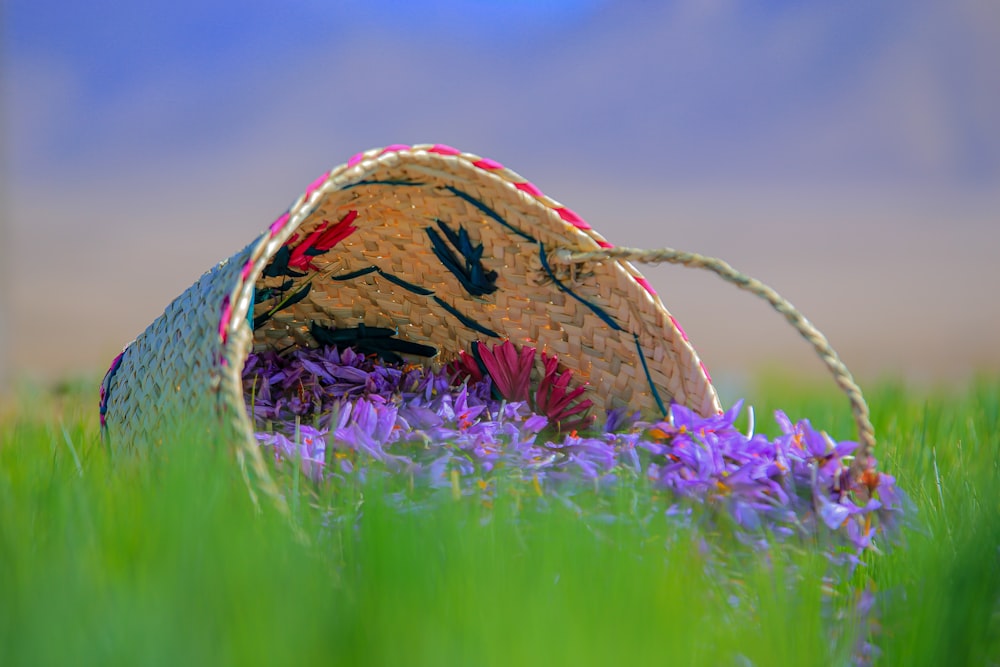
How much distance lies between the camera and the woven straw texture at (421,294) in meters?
1.33

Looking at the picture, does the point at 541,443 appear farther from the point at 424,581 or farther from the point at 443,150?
the point at 424,581

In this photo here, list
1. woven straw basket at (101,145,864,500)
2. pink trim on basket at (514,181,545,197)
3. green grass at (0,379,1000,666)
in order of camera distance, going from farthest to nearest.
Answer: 1. pink trim on basket at (514,181,545,197)
2. woven straw basket at (101,145,864,500)
3. green grass at (0,379,1000,666)

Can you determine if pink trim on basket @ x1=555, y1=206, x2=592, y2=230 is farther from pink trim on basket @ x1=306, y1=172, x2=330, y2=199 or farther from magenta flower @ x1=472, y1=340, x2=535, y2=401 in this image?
pink trim on basket @ x1=306, y1=172, x2=330, y2=199

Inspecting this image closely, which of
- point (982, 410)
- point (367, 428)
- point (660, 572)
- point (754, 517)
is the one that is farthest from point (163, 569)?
point (982, 410)

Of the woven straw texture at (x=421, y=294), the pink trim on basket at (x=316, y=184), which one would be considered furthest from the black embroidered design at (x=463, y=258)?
the pink trim on basket at (x=316, y=184)

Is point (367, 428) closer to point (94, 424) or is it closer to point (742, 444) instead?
point (742, 444)

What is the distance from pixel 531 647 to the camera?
2.30 feet

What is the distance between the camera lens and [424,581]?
851mm

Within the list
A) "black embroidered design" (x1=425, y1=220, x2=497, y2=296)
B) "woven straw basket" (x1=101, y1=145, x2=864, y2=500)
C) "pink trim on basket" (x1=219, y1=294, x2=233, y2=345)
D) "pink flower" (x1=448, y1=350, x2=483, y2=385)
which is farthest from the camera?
"pink flower" (x1=448, y1=350, x2=483, y2=385)

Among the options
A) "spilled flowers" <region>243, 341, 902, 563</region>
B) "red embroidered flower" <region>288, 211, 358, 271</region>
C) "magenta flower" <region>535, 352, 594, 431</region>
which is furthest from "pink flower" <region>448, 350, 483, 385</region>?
"red embroidered flower" <region>288, 211, 358, 271</region>

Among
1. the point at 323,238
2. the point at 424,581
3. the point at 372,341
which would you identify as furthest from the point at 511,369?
the point at 424,581

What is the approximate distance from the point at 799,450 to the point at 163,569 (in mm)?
1025

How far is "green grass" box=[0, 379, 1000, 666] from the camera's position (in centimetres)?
72

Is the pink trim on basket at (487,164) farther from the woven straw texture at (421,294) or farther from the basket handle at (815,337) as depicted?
the basket handle at (815,337)
